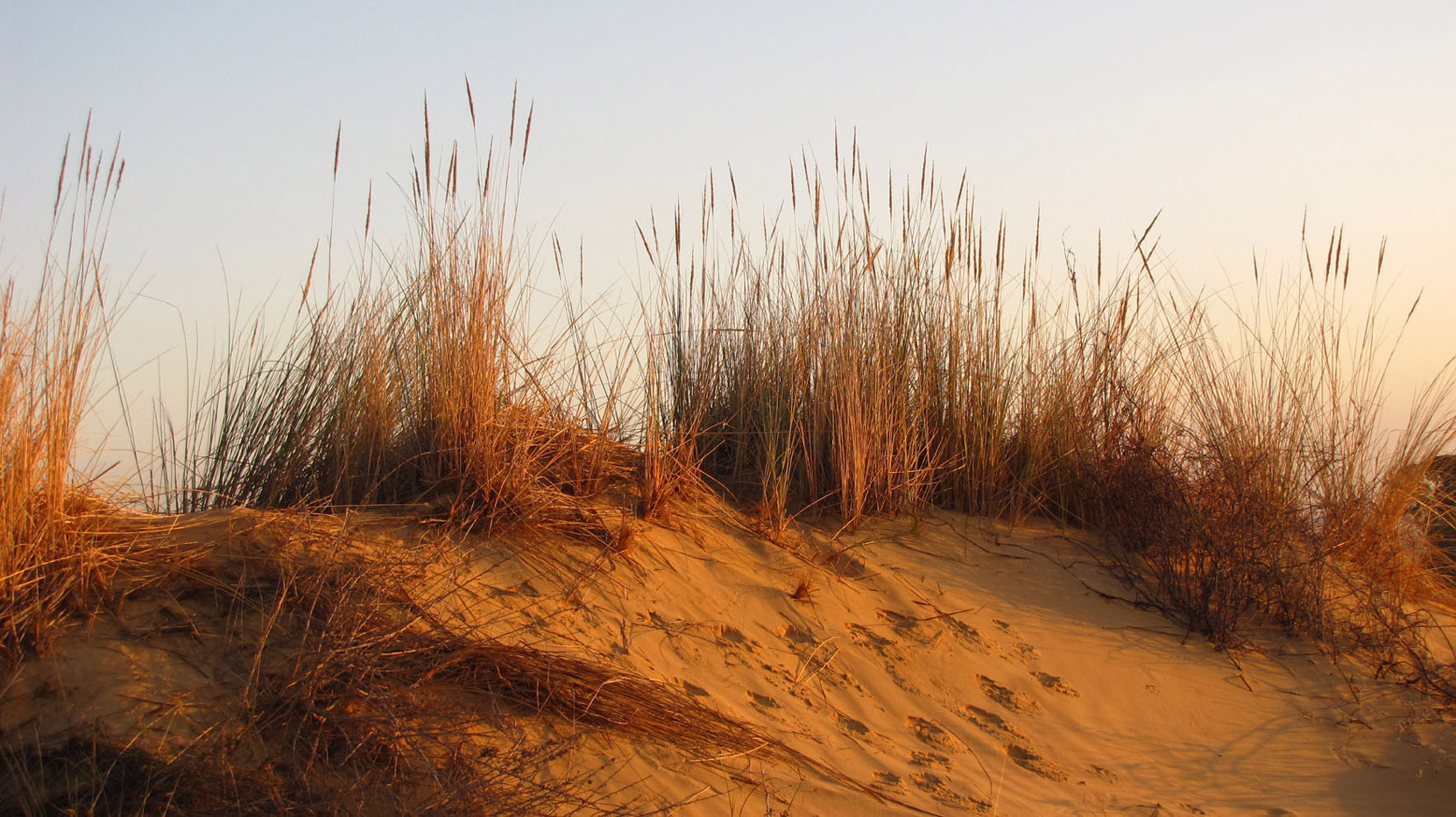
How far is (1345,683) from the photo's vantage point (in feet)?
13.8

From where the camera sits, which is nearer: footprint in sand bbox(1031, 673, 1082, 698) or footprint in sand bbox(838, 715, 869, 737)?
footprint in sand bbox(838, 715, 869, 737)

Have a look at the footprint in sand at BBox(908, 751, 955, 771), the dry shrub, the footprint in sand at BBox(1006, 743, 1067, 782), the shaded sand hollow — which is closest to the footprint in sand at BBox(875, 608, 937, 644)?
the shaded sand hollow

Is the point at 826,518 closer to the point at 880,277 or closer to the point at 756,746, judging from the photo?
the point at 880,277

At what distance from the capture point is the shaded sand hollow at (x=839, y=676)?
266cm

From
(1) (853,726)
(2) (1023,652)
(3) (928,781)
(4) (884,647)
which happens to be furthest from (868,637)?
(3) (928,781)

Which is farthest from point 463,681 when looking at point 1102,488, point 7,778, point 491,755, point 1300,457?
point 1300,457

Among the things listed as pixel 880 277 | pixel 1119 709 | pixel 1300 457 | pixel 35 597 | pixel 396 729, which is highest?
pixel 880 277

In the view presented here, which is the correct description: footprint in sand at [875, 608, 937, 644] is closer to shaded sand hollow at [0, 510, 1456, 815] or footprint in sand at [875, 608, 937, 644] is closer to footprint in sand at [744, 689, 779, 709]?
shaded sand hollow at [0, 510, 1456, 815]

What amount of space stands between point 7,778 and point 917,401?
395 cm

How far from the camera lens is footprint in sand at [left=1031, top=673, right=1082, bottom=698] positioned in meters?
3.93

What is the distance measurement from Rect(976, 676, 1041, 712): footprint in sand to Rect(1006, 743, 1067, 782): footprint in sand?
247mm

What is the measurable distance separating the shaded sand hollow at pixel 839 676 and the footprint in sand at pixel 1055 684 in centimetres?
1

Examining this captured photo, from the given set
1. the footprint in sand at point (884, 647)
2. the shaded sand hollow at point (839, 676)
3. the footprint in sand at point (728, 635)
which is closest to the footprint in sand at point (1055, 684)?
the shaded sand hollow at point (839, 676)

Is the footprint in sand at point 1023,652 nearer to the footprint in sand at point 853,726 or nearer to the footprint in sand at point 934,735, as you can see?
the footprint in sand at point 934,735
